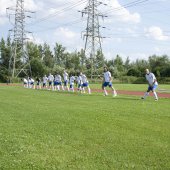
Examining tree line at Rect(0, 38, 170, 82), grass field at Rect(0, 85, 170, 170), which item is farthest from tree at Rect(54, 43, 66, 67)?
grass field at Rect(0, 85, 170, 170)

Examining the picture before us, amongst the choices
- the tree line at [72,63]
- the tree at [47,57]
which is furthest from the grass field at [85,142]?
the tree at [47,57]

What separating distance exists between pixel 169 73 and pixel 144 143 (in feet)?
267

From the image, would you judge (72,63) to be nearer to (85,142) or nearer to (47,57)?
(47,57)

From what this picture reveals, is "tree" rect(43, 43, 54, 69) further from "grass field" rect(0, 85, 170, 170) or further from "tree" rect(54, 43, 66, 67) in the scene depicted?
"grass field" rect(0, 85, 170, 170)

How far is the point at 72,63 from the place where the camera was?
12450 centimetres

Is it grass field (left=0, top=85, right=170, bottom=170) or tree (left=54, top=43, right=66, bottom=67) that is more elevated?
tree (left=54, top=43, right=66, bottom=67)

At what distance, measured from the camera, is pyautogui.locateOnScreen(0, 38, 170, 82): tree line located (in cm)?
7959

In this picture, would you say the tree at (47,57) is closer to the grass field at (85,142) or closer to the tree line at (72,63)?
the tree line at (72,63)

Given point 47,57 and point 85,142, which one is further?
point 47,57

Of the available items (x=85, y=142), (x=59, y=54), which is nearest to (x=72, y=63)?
(x=59, y=54)

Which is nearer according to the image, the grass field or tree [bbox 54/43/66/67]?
the grass field

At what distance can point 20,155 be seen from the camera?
8.27 meters

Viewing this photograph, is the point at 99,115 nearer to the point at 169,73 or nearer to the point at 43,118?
the point at 43,118

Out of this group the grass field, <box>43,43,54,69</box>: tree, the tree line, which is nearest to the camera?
the grass field
